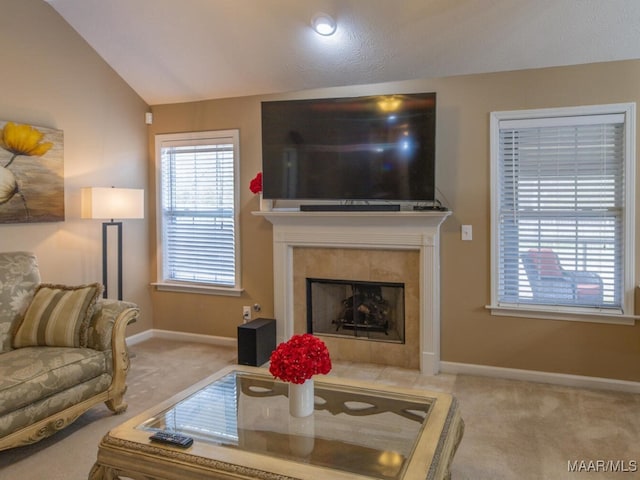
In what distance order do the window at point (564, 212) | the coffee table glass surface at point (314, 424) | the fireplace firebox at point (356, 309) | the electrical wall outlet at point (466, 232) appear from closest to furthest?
the coffee table glass surface at point (314, 424) < the window at point (564, 212) < the electrical wall outlet at point (466, 232) < the fireplace firebox at point (356, 309)

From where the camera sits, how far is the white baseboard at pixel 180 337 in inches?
189

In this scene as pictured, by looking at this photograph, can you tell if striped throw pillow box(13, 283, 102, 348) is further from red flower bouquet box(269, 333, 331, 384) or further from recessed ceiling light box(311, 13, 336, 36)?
recessed ceiling light box(311, 13, 336, 36)

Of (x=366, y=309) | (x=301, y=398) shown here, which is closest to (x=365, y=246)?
(x=366, y=309)

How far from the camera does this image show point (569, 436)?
2871 mm

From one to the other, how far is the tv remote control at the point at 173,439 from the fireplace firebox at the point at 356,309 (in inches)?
96.0

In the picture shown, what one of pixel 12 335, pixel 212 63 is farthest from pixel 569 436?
pixel 212 63

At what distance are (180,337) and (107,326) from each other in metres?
1.94

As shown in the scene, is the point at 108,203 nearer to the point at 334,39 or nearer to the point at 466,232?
the point at 334,39

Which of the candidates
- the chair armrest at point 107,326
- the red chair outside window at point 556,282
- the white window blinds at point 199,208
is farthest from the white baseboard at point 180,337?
the red chair outside window at point 556,282

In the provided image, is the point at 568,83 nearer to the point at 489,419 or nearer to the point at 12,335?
the point at 489,419

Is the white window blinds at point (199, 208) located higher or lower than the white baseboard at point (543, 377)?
higher

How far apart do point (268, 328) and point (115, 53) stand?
9.14 feet

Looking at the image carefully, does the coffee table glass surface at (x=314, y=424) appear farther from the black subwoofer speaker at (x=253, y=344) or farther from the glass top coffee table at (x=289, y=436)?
the black subwoofer speaker at (x=253, y=344)

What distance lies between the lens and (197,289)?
487 cm
